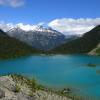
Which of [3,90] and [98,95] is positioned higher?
[3,90]

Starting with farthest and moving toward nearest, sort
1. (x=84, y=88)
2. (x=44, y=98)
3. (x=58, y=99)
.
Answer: (x=84, y=88)
(x=58, y=99)
(x=44, y=98)

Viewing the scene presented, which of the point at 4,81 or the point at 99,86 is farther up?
the point at 4,81

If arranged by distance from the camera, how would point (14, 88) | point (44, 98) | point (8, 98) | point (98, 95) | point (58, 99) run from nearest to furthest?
point (8, 98) < point (14, 88) < point (44, 98) < point (58, 99) < point (98, 95)

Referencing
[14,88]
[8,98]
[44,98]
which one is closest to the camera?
[8,98]

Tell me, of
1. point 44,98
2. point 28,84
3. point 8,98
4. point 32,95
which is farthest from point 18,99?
point 28,84

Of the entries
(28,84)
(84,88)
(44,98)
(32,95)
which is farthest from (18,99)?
(84,88)

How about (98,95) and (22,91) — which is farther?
(98,95)

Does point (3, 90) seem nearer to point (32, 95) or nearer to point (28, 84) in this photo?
point (32, 95)

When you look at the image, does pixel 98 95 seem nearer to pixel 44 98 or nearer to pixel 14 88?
pixel 44 98

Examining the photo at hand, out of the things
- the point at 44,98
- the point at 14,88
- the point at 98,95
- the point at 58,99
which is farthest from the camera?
the point at 98,95
